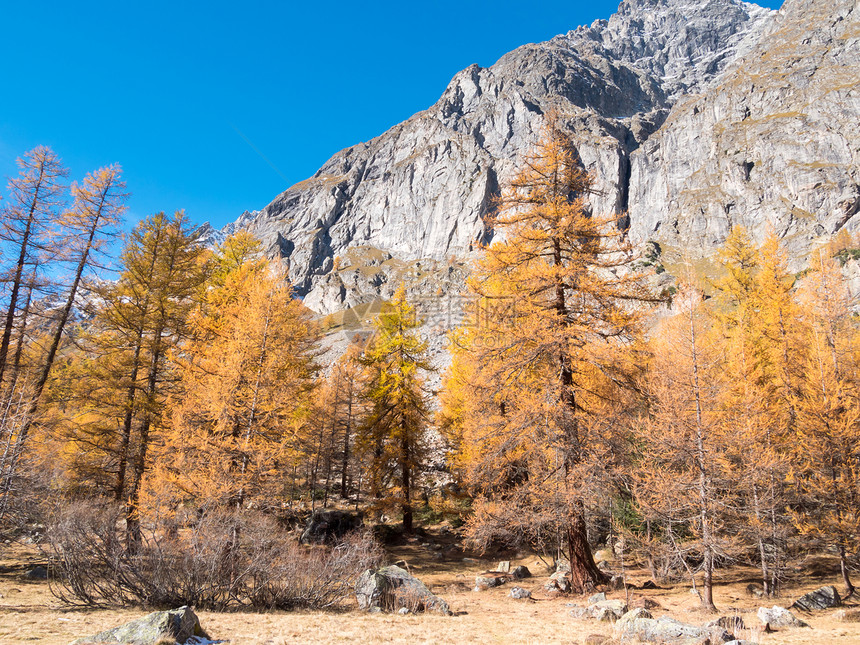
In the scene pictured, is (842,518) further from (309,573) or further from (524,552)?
(309,573)

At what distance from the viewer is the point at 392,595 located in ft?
32.2

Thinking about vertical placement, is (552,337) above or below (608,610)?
above

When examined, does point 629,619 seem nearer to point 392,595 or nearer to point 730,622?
point 730,622

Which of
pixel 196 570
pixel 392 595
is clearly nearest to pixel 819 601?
pixel 392 595

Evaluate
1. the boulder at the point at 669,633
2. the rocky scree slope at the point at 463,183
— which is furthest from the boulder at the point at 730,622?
the rocky scree slope at the point at 463,183

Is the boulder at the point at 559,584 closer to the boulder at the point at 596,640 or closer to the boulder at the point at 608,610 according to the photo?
the boulder at the point at 608,610

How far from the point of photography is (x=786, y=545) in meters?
13.4

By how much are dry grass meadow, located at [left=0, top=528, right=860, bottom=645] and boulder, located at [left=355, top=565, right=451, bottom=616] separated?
35cm

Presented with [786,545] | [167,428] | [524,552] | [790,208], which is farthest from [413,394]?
[790,208]

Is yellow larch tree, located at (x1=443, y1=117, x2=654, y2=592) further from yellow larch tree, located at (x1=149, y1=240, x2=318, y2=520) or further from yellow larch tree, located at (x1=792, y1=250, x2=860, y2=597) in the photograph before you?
yellow larch tree, located at (x1=792, y1=250, x2=860, y2=597)

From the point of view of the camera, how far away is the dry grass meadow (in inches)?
265

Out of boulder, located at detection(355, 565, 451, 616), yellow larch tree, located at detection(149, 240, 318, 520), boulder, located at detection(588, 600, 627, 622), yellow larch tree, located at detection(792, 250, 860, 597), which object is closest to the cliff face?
yellow larch tree, located at detection(792, 250, 860, 597)

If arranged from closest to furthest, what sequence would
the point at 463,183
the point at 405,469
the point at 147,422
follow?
the point at 147,422
the point at 405,469
the point at 463,183

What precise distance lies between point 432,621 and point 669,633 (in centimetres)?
423
